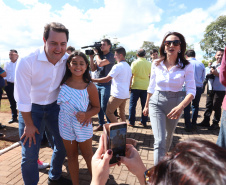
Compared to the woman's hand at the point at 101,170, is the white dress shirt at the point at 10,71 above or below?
above

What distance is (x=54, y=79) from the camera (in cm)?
212

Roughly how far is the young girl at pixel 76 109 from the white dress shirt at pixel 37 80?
0.13m

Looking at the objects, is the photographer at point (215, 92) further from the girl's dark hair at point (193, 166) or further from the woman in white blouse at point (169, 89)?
the girl's dark hair at point (193, 166)

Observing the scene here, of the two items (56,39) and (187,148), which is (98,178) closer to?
(187,148)

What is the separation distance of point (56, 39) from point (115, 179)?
2140 mm

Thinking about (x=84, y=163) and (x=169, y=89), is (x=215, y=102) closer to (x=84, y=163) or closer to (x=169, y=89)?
(x=169, y=89)

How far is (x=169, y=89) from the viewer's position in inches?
94.7

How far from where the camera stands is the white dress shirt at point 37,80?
6.20 feet

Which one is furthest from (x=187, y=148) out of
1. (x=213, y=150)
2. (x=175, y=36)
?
(x=175, y=36)

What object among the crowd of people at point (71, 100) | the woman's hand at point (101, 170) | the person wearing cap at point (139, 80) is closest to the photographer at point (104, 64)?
the person wearing cap at point (139, 80)

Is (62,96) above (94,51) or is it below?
below

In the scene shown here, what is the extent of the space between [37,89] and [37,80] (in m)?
0.12

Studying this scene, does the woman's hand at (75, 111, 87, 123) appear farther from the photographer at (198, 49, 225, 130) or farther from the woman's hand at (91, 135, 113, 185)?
the photographer at (198, 49, 225, 130)

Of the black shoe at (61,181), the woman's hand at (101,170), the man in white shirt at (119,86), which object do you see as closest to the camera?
the woman's hand at (101,170)
